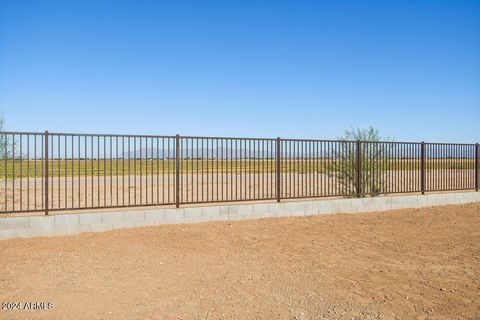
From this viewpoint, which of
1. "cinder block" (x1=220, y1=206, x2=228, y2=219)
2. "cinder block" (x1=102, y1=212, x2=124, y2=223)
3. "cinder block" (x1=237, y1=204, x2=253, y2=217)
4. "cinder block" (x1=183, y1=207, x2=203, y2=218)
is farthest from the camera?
"cinder block" (x1=237, y1=204, x2=253, y2=217)

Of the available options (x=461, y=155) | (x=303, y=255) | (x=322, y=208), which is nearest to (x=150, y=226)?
(x=303, y=255)

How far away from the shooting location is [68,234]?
28.1ft

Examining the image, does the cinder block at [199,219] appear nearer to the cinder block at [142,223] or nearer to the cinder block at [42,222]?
the cinder block at [142,223]

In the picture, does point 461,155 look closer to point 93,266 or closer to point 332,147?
point 332,147

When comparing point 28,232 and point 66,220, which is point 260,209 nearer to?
point 66,220

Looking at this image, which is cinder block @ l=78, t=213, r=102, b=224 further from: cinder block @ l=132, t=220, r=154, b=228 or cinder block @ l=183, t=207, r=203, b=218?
cinder block @ l=183, t=207, r=203, b=218

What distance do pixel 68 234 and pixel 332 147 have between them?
8303mm

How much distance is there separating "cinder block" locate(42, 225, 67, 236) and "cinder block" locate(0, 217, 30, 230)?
0.38 meters

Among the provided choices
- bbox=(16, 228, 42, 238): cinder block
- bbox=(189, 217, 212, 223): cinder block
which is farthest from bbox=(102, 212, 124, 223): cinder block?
bbox=(189, 217, 212, 223): cinder block

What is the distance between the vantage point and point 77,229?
8.66 m

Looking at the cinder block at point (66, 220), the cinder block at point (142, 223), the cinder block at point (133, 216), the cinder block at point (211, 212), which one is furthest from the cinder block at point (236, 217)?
the cinder block at point (66, 220)

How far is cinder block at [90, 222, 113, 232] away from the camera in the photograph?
28.9 feet

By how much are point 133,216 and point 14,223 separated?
249 cm

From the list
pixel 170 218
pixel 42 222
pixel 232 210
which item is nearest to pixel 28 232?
pixel 42 222
